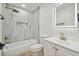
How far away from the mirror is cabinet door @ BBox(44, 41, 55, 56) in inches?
19.9

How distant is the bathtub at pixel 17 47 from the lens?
4.54ft

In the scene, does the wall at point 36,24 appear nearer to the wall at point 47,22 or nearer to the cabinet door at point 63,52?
the wall at point 47,22

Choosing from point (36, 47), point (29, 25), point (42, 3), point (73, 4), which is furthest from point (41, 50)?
point (73, 4)

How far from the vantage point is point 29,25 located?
58.0 inches

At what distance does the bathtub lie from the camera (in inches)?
54.5

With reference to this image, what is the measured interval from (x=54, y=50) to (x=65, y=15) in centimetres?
72

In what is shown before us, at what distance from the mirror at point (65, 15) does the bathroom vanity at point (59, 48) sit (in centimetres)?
38

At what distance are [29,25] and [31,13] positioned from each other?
214 mm

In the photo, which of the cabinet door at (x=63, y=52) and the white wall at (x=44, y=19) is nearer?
the cabinet door at (x=63, y=52)

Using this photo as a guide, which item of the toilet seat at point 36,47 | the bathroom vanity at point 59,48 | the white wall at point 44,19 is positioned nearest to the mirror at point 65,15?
the white wall at point 44,19

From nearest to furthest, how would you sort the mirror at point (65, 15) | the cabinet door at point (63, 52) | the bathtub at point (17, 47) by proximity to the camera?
the cabinet door at point (63, 52) → the bathtub at point (17, 47) → the mirror at point (65, 15)

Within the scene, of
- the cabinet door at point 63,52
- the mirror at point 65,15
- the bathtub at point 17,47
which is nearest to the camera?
the cabinet door at point 63,52

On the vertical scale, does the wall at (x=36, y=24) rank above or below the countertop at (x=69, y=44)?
above

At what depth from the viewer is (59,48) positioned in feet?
4.21
